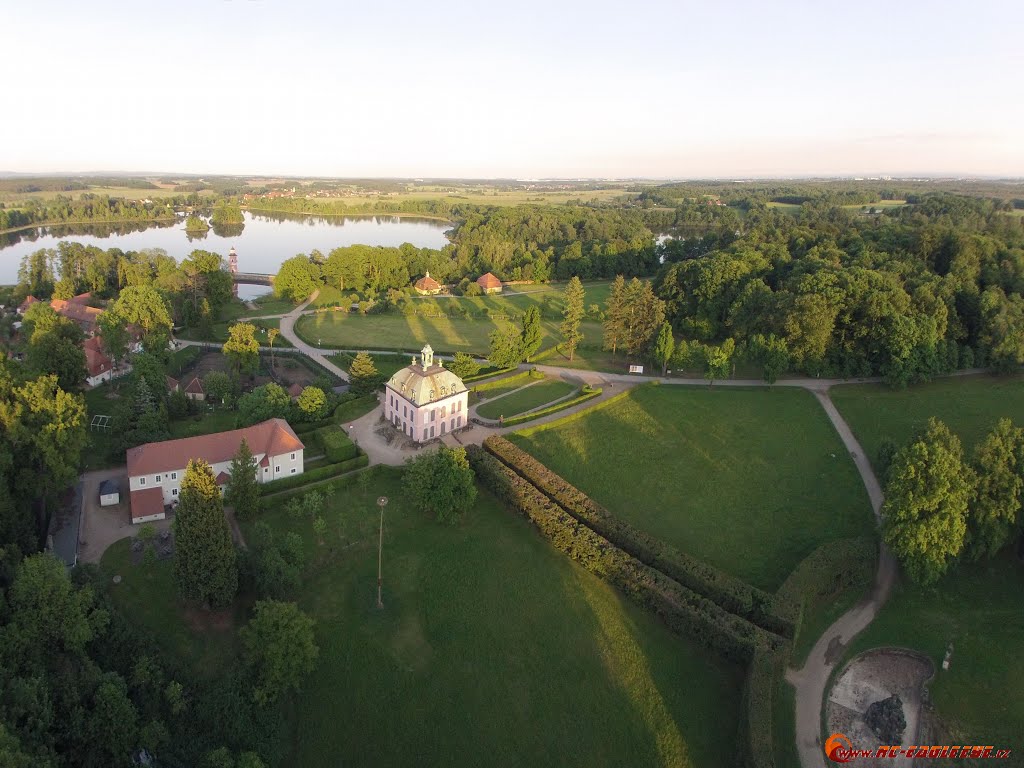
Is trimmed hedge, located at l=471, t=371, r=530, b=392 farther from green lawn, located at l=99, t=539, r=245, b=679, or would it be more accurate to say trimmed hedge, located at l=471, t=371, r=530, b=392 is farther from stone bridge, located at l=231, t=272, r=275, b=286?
stone bridge, located at l=231, t=272, r=275, b=286

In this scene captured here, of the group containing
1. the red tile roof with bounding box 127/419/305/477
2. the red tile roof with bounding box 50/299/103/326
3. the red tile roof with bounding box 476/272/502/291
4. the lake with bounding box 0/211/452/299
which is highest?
the lake with bounding box 0/211/452/299

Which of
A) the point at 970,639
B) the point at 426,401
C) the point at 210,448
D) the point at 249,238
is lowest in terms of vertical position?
the point at 970,639

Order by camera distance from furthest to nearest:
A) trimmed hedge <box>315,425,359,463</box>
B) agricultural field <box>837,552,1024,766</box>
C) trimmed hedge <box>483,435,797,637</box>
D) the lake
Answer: the lake < trimmed hedge <box>315,425,359,463</box> < trimmed hedge <box>483,435,797,637</box> < agricultural field <box>837,552,1024,766</box>

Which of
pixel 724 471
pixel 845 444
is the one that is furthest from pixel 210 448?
pixel 845 444

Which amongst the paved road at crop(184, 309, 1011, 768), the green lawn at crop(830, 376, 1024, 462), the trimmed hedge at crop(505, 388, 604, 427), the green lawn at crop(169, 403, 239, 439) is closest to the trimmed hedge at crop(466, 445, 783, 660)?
the paved road at crop(184, 309, 1011, 768)

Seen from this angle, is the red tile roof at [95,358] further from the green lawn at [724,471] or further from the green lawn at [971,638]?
the green lawn at [971,638]

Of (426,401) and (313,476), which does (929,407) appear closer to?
(426,401)

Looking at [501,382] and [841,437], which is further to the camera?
[501,382]
